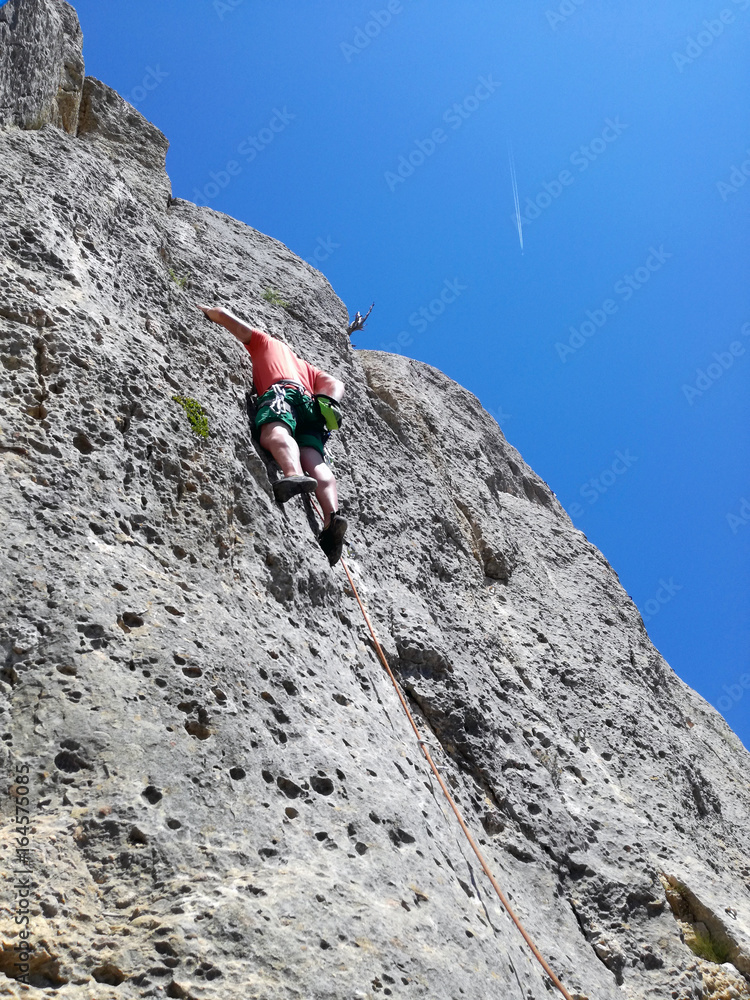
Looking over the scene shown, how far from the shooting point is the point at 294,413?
6336mm

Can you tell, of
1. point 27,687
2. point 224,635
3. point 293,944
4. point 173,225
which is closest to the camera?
point 293,944

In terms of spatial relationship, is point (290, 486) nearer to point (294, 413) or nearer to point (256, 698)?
point (294, 413)

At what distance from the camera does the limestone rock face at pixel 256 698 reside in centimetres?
306

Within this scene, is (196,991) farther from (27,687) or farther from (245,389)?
(245,389)

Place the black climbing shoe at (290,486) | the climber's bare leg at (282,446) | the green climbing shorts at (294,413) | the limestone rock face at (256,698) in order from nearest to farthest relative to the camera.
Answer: the limestone rock face at (256,698)
the black climbing shoe at (290,486)
the climber's bare leg at (282,446)
the green climbing shorts at (294,413)

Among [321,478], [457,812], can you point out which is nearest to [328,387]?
[321,478]

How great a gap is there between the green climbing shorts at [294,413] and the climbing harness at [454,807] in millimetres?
1029

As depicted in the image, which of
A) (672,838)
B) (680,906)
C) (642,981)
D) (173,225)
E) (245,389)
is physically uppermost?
(173,225)

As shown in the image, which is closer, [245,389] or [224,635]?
[224,635]

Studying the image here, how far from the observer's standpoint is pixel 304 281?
9.81 m

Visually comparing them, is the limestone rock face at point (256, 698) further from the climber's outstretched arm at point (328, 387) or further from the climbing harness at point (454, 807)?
the climber's outstretched arm at point (328, 387)

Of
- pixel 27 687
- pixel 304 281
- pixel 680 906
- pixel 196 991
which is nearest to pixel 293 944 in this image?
pixel 196 991

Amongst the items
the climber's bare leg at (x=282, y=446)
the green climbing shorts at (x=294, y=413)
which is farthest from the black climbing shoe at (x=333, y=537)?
the green climbing shorts at (x=294, y=413)

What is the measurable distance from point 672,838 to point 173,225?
756cm
